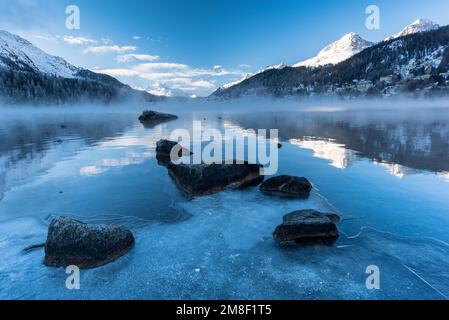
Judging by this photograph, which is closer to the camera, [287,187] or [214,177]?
[287,187]

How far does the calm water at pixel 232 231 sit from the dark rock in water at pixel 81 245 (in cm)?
35

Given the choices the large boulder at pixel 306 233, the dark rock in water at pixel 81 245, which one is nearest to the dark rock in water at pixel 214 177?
the large boulder at pixel 306 233

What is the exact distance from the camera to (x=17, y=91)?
177 m

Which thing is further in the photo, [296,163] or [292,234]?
[296,163]

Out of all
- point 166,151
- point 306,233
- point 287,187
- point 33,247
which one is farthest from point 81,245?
point 166,151

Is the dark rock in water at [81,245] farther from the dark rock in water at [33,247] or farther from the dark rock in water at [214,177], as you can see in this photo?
the dark rock in water at [214,177]

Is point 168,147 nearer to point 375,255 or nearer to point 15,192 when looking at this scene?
point 15,192

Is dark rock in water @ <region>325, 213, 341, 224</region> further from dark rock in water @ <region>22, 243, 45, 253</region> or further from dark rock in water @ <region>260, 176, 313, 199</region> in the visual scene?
dark rock in water @ <region>22, 243, 45, 253</region>

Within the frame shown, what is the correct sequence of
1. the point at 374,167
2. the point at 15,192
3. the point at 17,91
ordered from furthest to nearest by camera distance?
the point at 17,91 < the point at 374,167 < the point at 15,192

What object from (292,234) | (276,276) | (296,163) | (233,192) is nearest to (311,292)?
(276,276)

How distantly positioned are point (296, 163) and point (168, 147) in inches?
456

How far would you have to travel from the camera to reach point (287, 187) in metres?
14.6

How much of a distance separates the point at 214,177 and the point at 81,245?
8.02m

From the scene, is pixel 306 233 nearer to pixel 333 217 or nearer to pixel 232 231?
pixel 333 217
